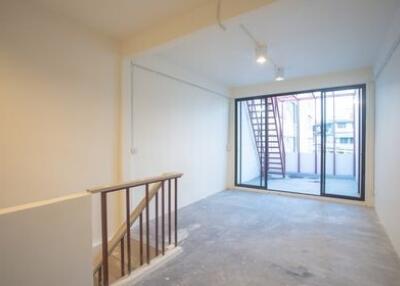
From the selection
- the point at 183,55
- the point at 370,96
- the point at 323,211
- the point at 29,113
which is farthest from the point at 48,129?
the point at 370,96

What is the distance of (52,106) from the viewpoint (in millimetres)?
2539

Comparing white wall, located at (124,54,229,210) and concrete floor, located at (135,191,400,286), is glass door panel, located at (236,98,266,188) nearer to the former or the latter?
white wall, located at (124,54,229,210)

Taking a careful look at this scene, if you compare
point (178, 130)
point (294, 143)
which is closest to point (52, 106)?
point (178, 130)

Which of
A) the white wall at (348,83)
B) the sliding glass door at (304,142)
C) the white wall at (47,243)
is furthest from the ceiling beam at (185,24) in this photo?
the sliding glass door at (304,142)

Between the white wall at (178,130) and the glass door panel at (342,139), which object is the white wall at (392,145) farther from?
the white wall at (178,130)

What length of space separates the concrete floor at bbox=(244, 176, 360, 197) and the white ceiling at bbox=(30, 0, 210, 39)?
463cm

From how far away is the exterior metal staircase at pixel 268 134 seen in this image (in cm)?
585

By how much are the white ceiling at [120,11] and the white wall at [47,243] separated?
194 centimetres

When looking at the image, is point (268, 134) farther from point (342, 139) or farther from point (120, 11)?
point (120, 11)

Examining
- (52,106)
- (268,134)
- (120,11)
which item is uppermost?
(120,11)

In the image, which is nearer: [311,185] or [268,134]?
[311,185]

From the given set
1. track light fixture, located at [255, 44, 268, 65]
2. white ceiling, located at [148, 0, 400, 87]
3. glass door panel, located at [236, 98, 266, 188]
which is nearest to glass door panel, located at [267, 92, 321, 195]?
glass door panel, located at [236, 98, 266, 188]

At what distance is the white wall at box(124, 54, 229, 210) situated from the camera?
355cm

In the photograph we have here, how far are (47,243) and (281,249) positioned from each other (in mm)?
2366
